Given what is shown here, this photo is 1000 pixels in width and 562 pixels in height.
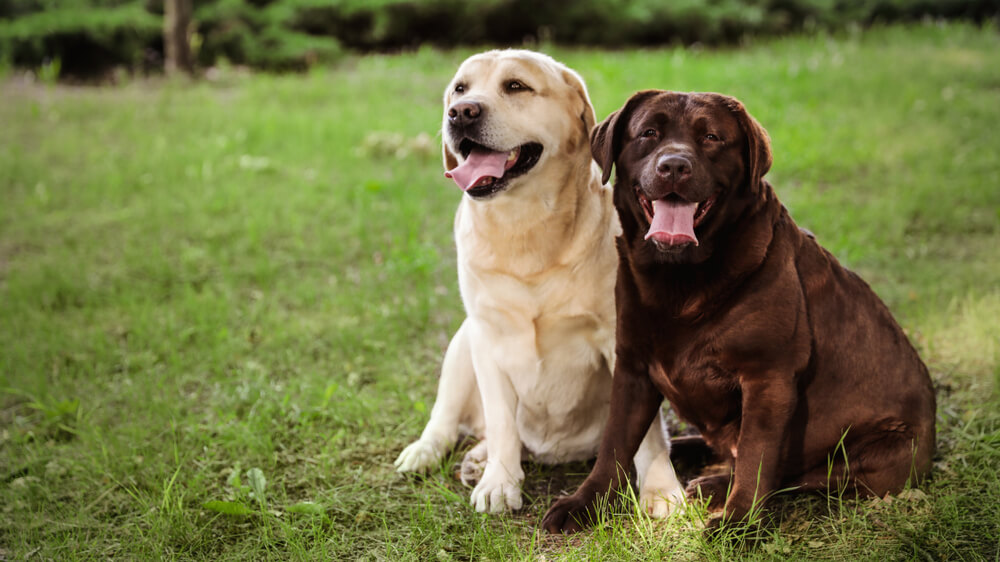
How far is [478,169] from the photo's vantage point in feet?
9.73

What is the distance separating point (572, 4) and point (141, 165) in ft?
20.6

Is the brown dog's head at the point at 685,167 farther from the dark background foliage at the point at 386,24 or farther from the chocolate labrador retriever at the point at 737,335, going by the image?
the dark background foliage at the point at 386,24

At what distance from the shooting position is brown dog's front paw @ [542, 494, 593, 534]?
110 inches

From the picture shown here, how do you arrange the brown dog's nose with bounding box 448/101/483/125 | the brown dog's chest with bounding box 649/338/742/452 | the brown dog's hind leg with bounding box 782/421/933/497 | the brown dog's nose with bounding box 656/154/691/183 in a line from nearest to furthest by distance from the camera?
the brown dog's nose with bounding box 656/154/691/183 < the brown dog's chest with bounding box 649/338/742/452 < the brown dog's hind leg with bounding box 782/421/933/497 < the brown dog's nose with bounding box 448/101/483/125

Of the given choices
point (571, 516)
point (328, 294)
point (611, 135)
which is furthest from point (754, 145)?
point (328, 294)

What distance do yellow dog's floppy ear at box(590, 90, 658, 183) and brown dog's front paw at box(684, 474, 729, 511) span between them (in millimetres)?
1080

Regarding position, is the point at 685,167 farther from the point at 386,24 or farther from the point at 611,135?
the point at 386,24

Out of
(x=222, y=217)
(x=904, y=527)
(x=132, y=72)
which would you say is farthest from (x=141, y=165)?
(x=904, y=527)

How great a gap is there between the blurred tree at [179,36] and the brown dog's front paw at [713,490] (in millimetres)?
9445

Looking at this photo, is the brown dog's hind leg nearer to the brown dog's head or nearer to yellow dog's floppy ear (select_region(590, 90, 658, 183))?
the brown dog's head

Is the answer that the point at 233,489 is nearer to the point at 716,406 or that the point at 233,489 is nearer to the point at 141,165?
the point at 716,406

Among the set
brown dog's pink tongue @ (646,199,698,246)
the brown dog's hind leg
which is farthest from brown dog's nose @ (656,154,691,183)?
the brown dog's hind leg

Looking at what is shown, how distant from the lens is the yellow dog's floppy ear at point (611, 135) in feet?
8.87

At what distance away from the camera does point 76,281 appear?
5441 mm
